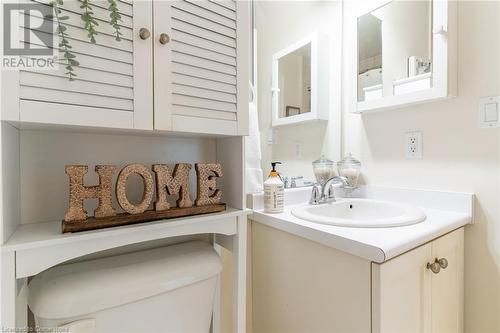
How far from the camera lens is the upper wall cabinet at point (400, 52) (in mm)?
1074

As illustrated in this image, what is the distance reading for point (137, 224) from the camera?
68 cm

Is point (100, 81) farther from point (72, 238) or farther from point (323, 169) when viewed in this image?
point (323, 169)

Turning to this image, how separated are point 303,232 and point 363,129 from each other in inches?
32.1

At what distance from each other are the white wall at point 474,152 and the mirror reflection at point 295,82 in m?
0.57

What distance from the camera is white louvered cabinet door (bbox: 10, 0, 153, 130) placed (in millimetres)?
543

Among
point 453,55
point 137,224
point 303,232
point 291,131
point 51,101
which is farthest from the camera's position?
point 291,131

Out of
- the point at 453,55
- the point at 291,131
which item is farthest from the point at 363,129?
the point at 453,55

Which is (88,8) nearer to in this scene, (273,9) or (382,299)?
(382,299)

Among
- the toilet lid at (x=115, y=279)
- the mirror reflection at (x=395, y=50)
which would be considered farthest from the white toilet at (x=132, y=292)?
the mirror reflection at (x=395, y=50)

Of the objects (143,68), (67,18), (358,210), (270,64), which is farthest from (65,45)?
(358,210)

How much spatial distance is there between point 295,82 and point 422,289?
114cm

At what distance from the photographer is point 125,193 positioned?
2.31ft

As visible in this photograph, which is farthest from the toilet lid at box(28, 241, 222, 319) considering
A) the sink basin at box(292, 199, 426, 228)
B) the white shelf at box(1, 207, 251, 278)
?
the sink basin at box(292, 199, 426, 228)

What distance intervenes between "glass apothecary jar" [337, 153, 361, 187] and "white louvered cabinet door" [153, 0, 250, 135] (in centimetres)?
81
